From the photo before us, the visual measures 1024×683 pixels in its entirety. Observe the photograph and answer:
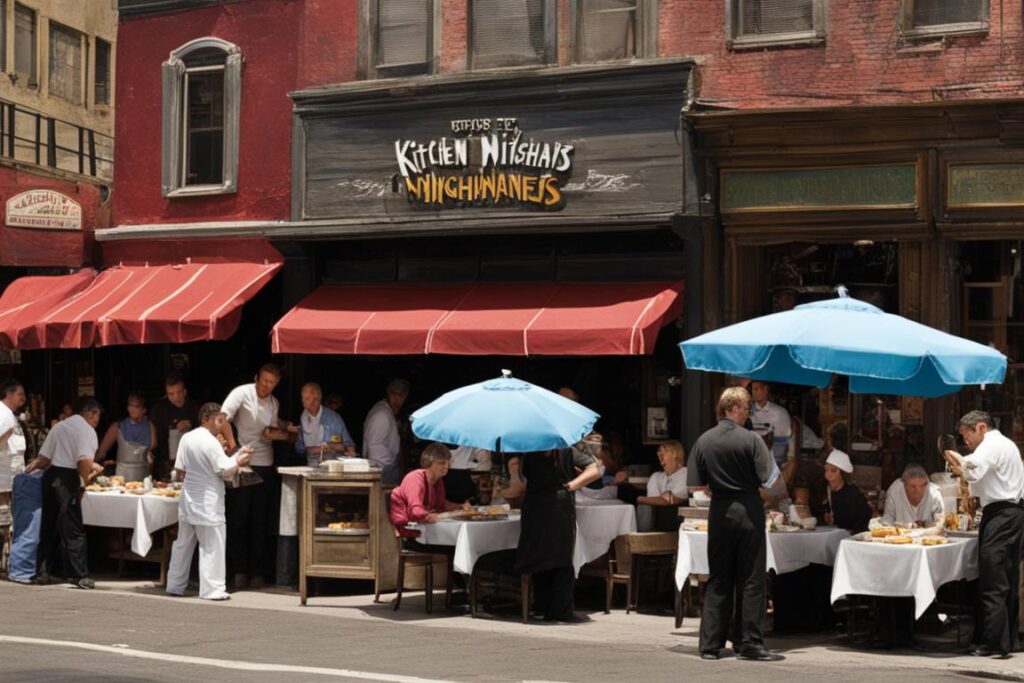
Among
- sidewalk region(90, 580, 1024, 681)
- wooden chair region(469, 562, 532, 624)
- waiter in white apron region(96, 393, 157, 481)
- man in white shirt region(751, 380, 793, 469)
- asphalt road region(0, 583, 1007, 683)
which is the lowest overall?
sidewalk region(90, 580, 1024, 681)

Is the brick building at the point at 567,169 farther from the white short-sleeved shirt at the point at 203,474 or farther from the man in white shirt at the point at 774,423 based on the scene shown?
the white short-sleeved shirt at the point at 203,474

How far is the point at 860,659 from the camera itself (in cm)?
1358

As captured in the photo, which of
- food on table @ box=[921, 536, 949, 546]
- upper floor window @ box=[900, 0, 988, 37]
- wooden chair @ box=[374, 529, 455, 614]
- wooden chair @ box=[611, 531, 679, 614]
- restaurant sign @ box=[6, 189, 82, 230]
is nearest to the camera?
food on table @ box=[921, 536, 949, 546]

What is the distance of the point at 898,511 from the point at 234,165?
8.98m

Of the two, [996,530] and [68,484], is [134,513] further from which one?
[996,530]

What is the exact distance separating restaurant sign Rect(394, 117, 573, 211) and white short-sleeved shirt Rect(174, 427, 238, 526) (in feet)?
11.7

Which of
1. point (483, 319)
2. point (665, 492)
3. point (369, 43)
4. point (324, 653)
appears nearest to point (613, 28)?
point (369, 43)

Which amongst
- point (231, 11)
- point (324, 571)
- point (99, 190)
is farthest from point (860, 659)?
point (99, 190)

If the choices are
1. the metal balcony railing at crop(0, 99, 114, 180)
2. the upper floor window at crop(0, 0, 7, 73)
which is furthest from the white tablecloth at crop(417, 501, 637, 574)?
the upper floor window at crop(0, 0, 7, 73)

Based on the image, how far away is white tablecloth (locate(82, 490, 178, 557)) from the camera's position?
1808 centimetres

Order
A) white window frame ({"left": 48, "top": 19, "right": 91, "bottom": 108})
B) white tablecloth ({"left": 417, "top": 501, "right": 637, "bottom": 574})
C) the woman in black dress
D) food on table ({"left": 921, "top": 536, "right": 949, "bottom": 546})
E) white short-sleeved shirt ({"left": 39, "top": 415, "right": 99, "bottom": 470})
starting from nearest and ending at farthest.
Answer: food on table ({"left": 921, "top": 536, "right": 949, "bottom": 546}) → the woman in black dress → white tablecloth ({"left": 417, "top": 501, "right": 637, "bottom": 574}) → white short-sleeved shirt ({"left": 39, "top": 415, "right": 99, "bottom": 470}) → white window frame ({"left": 48, "top": 19, "right": 91, "bottom": 108})

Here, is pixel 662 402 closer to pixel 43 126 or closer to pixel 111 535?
pixel 111 535

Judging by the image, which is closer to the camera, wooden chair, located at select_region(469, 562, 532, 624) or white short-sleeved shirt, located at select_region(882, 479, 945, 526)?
white short-sleeved shirt, located at select_region(882, 479, 945, 526)

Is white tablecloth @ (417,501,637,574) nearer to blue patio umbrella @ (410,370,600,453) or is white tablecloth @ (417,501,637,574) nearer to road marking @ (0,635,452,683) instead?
blue patio umbrella @ (410,370,600,453)
